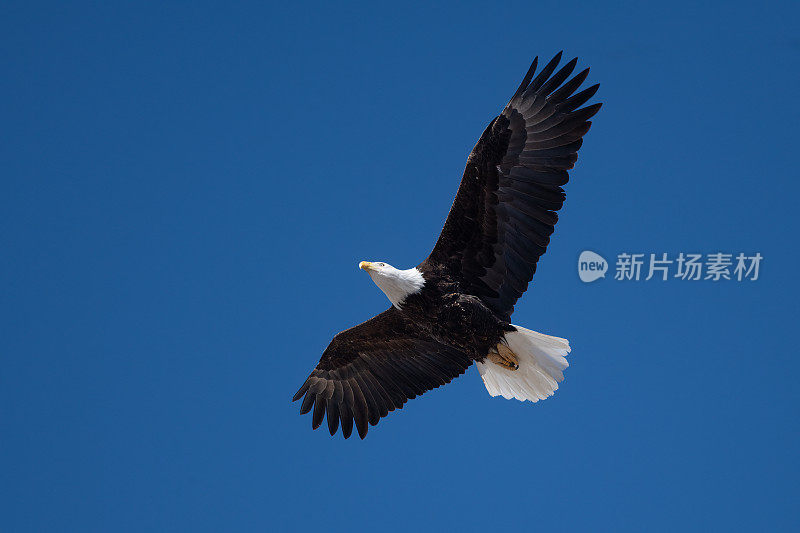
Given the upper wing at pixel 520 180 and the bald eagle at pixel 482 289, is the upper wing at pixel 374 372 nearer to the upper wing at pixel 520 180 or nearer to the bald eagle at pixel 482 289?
the bald eagle at pixel 482 289

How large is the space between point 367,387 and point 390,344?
0.45 meters

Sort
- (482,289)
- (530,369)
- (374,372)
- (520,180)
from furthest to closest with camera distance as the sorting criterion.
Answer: (374,372) < (530,369) < (482,289) < (520,180)

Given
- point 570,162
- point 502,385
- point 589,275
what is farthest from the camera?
point 589,275

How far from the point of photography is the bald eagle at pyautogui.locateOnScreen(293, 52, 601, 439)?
8445 millimetres

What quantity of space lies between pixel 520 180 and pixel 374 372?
2.47 metres

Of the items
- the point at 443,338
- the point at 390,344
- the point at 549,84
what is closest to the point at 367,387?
the point at 390,344

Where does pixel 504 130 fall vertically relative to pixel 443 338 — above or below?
above

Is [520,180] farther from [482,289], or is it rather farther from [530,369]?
[530,369]

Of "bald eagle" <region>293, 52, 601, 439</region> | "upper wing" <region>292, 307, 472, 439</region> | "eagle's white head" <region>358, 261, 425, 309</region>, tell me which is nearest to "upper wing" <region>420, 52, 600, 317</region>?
"bald eagle" <region>293, 52, 601, 439</region>

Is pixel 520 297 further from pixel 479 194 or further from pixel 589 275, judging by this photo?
pixel 589 275

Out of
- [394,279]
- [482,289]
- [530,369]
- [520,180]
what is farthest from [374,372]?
[520,180]

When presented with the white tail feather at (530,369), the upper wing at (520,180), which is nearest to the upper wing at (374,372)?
the white tail feather at (530,369)

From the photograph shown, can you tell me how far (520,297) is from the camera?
8914mm

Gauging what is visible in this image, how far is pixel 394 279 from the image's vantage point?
8953 millimetres
